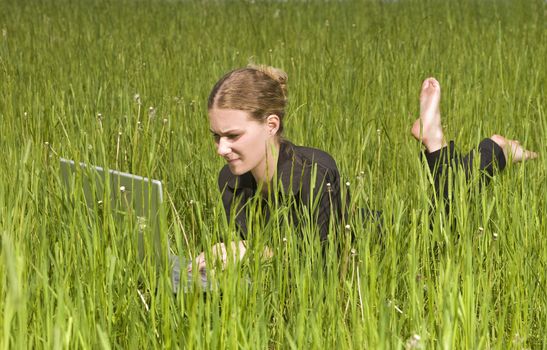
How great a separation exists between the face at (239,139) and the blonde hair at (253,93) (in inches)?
0.8

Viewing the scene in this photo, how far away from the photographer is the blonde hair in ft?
9.19

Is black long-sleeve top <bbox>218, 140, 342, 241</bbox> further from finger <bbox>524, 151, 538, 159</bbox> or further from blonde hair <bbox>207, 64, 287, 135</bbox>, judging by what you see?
finger <bbox>524, 151, 538, 159</bbox>

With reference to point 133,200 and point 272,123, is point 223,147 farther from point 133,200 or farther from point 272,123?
point 133,200

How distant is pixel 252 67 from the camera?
2.95 meters

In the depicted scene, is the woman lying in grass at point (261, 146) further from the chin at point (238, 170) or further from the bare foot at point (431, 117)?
the bare foot at point (431, 117)

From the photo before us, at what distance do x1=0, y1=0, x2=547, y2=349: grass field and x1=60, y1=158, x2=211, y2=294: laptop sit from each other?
4 centimetres

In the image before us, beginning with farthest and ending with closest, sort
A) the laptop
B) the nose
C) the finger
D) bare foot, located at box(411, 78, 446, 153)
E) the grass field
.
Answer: bare foot, located at box(411, 78, 446, 153), the finger, the nose, the laptop, the grass field

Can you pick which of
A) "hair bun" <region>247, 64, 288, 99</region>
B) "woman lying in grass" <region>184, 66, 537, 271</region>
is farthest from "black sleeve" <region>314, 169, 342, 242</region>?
"hair bun" <region>247, 64, 288, 99</region>

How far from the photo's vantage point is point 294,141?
3.72 m

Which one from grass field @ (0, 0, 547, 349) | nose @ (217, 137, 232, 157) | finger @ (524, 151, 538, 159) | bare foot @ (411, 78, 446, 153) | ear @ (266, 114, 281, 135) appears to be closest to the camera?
grass field @ (0, 0, 547, 349)

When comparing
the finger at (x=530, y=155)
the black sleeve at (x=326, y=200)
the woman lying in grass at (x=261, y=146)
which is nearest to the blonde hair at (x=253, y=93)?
the woman lying in grass at (x=261, y=146)

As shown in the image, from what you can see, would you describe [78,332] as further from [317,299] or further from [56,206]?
[56,206]

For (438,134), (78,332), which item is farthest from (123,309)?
(438,134)

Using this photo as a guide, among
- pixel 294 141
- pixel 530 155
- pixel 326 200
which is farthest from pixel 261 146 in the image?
pixel 530 155
